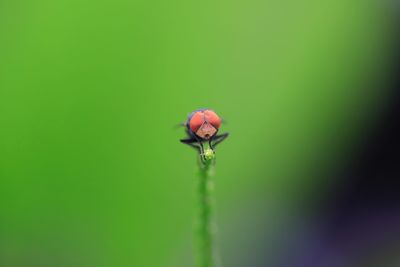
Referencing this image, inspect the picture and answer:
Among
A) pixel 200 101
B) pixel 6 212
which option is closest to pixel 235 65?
pixel 200 101

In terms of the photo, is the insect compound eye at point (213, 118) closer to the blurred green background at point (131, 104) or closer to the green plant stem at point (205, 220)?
the green plant stem at point (205, 220)

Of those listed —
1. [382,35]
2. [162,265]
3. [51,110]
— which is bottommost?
[162,265]

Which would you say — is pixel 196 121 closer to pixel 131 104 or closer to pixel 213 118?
pixel 213 118

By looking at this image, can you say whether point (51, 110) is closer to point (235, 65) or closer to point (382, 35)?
point (235, 65)

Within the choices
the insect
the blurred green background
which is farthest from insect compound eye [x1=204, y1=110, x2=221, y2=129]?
the blurred green background

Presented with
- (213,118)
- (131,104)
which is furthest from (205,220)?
(131,104)

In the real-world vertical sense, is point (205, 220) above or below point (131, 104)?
below

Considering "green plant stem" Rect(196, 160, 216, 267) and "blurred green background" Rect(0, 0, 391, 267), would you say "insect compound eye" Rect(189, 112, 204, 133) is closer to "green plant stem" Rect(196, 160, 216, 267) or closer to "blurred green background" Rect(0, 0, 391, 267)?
"green plant stem" Rect(196, 160, 216, 267)
